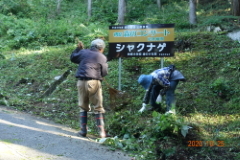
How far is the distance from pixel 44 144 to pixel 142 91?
4064mm

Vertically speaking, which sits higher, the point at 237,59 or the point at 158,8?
the point at 158,8

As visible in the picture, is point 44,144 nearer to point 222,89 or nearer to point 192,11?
point 222,89

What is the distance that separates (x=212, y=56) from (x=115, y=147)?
609cm

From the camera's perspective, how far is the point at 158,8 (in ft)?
78.7

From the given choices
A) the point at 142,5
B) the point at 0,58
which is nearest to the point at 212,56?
the point at 0,58

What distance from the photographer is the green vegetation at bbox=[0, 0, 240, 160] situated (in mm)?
4965

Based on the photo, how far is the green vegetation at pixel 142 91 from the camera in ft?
16.3

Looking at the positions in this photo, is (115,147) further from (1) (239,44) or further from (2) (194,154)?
(1) (239,44)

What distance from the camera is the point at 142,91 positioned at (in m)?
8.31

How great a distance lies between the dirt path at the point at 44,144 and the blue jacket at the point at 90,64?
4.07 feet

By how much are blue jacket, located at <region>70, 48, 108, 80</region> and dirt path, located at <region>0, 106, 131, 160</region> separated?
48.9 inches

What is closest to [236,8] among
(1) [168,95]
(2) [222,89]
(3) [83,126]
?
(2) [222,89]
